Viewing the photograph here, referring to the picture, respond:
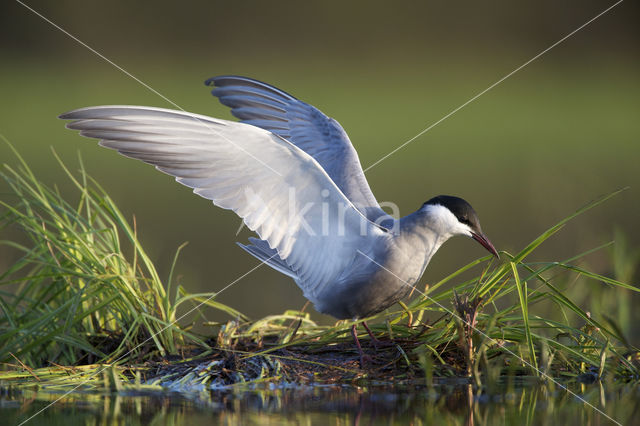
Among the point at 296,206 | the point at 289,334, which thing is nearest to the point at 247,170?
the point at 296,206

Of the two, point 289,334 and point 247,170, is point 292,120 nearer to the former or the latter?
point 247,170

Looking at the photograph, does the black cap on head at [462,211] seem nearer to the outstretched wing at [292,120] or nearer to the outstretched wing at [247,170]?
the outstretched wing at [247,170]

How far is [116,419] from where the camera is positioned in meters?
3.71

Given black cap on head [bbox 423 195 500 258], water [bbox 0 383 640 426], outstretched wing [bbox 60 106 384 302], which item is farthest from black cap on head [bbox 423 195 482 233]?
water [bbox 0 383 640 426]

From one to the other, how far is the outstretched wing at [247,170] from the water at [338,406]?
3.54 feet

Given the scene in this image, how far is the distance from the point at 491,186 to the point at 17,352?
806 cm

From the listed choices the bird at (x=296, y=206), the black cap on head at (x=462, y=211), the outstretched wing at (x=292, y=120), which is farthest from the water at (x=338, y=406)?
the outstretched wing at (x=292, y=120)

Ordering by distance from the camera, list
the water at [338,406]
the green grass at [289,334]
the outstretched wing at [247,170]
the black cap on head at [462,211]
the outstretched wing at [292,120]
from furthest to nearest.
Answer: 1. the outstretched wing at [292,120]
2. the black cap on head at [462,211]
3. the outstretched wing at [247,170]
4. the green grass at [289,334]
5. the water at [338,406]

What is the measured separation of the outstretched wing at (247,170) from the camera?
4.59 metres

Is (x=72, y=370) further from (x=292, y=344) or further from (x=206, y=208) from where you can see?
(x=206, y=208)

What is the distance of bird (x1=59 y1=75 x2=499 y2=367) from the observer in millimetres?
4605

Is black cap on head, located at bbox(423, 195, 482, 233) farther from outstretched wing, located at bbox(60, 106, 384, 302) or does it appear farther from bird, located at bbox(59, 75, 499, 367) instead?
outstretched wing, located at bbox(60, 106, 384, 302)

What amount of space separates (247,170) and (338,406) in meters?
1.59

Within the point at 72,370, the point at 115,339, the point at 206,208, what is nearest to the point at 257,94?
the point at 115,339
